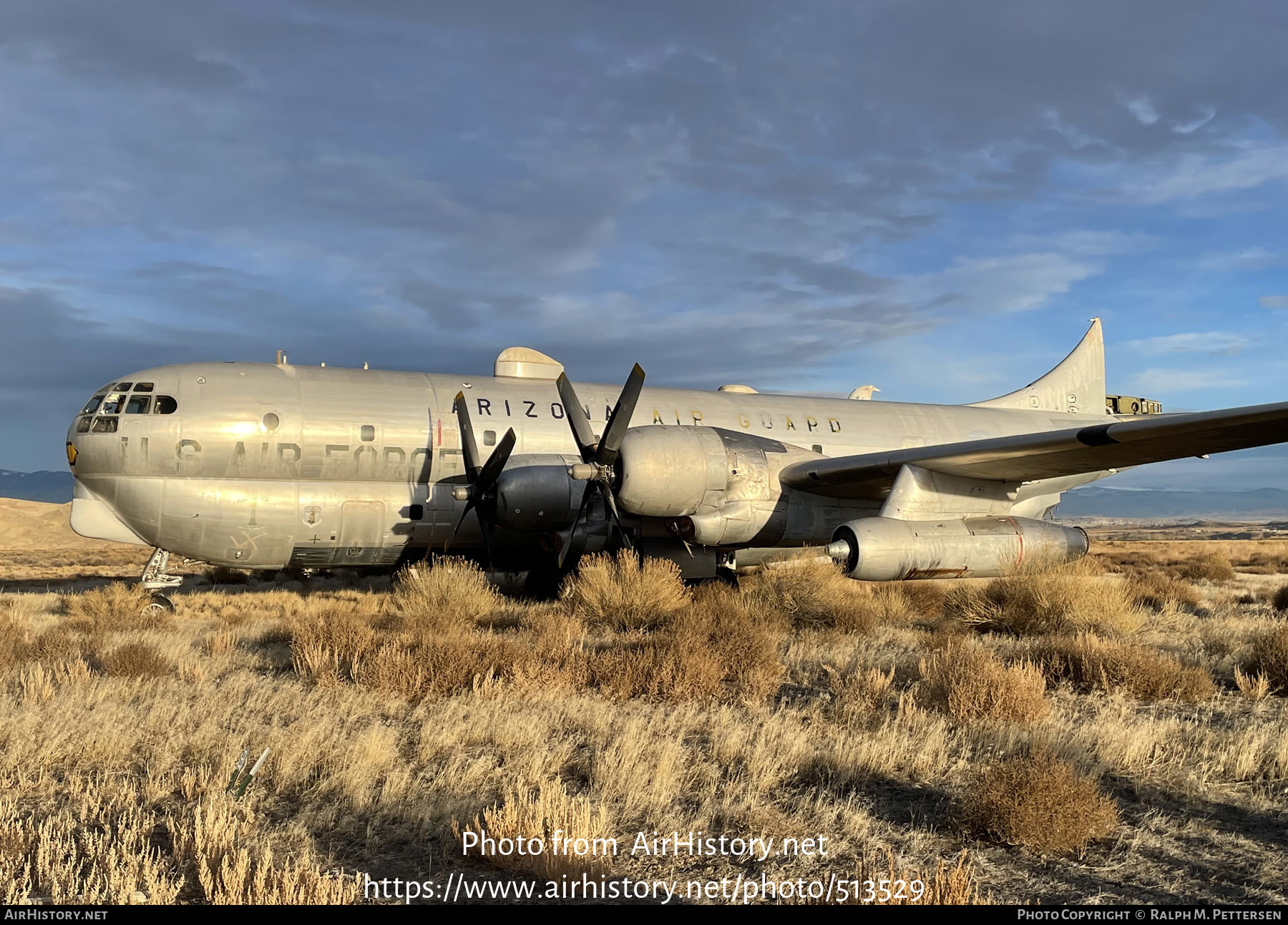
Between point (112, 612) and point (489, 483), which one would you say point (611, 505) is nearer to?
point (489, 483)

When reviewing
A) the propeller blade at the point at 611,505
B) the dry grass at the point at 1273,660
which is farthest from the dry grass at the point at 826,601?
the dry grass at the point at 1273,660

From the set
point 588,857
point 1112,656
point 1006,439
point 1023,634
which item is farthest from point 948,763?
point 1006,439

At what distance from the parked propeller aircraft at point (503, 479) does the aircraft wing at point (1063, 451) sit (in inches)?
2.0

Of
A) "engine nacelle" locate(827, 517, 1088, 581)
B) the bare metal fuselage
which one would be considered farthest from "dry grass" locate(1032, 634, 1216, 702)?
the bare metal fuselage

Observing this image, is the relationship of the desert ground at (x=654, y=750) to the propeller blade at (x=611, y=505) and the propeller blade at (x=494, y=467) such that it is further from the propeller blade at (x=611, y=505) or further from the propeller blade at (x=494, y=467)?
the propeller blade at (x=494, y=467)

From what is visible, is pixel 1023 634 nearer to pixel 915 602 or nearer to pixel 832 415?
pixel 915 602

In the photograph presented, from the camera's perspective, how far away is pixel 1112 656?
28.7 feet

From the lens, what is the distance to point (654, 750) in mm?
6320

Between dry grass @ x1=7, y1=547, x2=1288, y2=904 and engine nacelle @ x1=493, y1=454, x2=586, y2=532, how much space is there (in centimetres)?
365

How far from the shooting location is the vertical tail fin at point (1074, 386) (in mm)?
24609

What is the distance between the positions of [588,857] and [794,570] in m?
11.9

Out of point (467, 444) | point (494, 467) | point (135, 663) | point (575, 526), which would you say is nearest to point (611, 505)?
point (575, 526)

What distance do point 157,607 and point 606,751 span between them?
11.8 metres

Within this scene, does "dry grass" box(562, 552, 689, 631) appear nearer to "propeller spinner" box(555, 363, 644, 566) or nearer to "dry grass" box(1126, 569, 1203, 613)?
"propeller spinner" box(555, 363, 644, 566)
